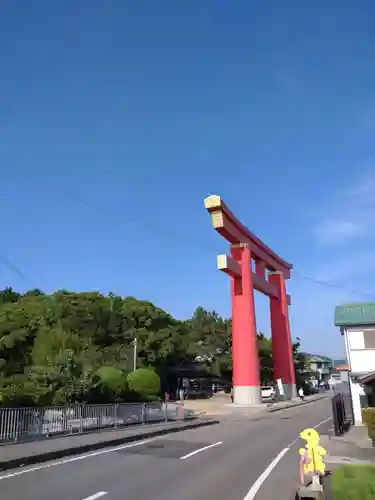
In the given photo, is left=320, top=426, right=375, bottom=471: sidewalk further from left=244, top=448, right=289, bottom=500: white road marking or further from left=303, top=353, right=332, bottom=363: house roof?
left=303, top=353, right=332, bottom=363: house roof

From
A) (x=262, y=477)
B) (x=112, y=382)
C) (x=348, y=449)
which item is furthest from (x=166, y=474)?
(x=112, y=382)

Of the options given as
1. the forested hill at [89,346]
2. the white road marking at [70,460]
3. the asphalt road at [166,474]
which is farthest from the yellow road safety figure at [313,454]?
the forested hill at [89,346]

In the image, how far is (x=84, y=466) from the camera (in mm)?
10656

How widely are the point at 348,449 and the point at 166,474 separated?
8009 millimetres

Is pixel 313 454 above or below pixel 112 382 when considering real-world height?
below

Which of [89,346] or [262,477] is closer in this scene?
[262,477]

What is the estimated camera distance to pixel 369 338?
24016 mm

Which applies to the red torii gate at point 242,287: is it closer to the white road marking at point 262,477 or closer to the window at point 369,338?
the window at point 369,338

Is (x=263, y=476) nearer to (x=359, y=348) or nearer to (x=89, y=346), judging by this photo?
(x=359, y=348)

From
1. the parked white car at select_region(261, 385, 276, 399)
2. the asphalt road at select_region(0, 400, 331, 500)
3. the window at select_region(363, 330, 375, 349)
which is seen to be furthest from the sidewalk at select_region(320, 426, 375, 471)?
the parked white car at select_region(261, 385, 276, 399)

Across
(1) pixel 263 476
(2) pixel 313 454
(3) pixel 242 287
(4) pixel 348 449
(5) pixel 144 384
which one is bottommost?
(4) pixel 348 449

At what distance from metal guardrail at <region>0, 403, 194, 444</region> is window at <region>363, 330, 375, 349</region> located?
456 inches

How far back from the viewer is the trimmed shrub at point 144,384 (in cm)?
2747

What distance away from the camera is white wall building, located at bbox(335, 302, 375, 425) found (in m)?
23.3
